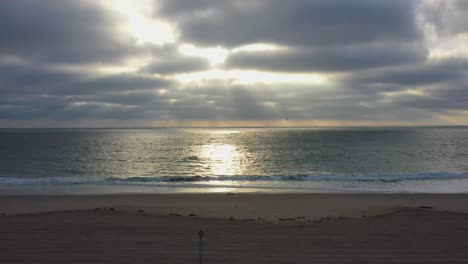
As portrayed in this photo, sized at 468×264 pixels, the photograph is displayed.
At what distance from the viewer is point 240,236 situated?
9.92 meters

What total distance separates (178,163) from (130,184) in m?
15.9

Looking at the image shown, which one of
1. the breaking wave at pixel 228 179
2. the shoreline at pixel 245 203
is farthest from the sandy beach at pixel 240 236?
the breaking wave at pixel 228 179

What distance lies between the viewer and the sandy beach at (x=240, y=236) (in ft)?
26.6

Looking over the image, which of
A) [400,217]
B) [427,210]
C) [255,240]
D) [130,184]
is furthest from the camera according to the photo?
[130,184]

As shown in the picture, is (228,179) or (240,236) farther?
(228,179)

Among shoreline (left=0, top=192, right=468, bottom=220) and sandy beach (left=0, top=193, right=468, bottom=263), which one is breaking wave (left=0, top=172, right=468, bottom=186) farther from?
sandy beach (left=0, top=193, right=468, bottom=263)

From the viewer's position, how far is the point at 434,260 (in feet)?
25.9

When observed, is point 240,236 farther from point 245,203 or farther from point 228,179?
point 228,179


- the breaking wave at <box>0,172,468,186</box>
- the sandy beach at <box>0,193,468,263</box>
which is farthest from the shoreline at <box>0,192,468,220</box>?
the breaking wave at <box>0,172,468,186</box>

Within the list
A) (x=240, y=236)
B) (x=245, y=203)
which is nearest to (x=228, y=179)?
(x=245, y=203)

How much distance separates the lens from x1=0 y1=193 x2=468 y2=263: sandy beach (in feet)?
26.6

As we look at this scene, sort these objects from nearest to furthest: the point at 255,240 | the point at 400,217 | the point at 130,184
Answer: the point at 255,240 → the point at 400,217 → the point at 130,184

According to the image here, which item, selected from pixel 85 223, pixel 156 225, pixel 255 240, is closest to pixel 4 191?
pixel 85 223

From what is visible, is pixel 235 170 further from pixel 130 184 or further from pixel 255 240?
pixel 255 240
